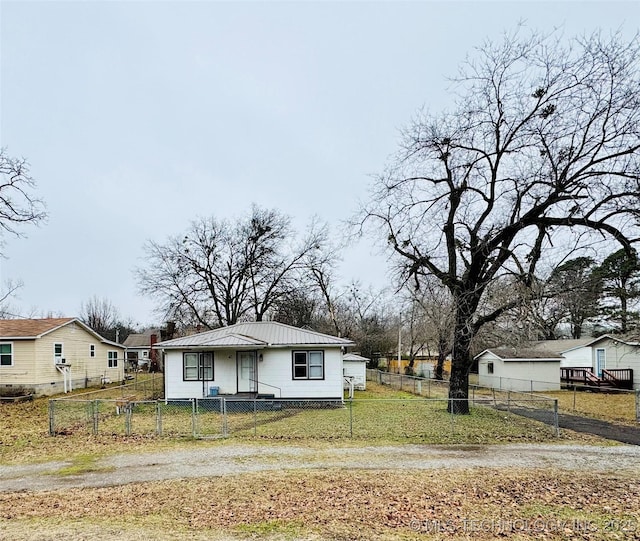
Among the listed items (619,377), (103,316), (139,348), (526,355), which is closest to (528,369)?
(526,355)

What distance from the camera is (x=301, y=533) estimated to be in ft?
21.6

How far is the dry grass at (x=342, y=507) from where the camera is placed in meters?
6.67

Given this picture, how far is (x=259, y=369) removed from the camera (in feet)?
69.5

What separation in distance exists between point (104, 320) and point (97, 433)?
5979 cm

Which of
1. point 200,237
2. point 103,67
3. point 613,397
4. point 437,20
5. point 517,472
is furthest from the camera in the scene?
point 200,237

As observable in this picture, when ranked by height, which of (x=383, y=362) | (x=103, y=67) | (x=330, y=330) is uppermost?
(x=103, y=67)

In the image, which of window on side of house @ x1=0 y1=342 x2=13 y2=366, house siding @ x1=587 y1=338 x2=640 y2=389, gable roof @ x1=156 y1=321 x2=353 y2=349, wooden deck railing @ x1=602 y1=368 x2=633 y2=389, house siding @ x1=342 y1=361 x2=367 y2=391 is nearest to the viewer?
gable roof @ x1=156 y1=321 x2=353 y2=349

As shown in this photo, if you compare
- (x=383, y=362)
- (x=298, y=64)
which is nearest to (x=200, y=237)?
(x=298, y=64)

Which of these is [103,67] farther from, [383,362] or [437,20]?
[383,362]

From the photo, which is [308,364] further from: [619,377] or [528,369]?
[619,377]

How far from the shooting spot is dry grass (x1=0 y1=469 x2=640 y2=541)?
6668mm

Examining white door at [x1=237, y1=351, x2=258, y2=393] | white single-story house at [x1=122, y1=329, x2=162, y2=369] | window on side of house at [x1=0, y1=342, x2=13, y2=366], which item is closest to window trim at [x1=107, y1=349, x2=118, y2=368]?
window on side of house at [x1=0, y1=342, x2=13, y2=366]

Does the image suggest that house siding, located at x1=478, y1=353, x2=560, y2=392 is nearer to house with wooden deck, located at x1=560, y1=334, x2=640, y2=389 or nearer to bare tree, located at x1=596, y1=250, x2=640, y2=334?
house with wooden deck, located at x1=560, y1=334, x2=640, y2=389

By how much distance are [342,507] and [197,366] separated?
14.8m
